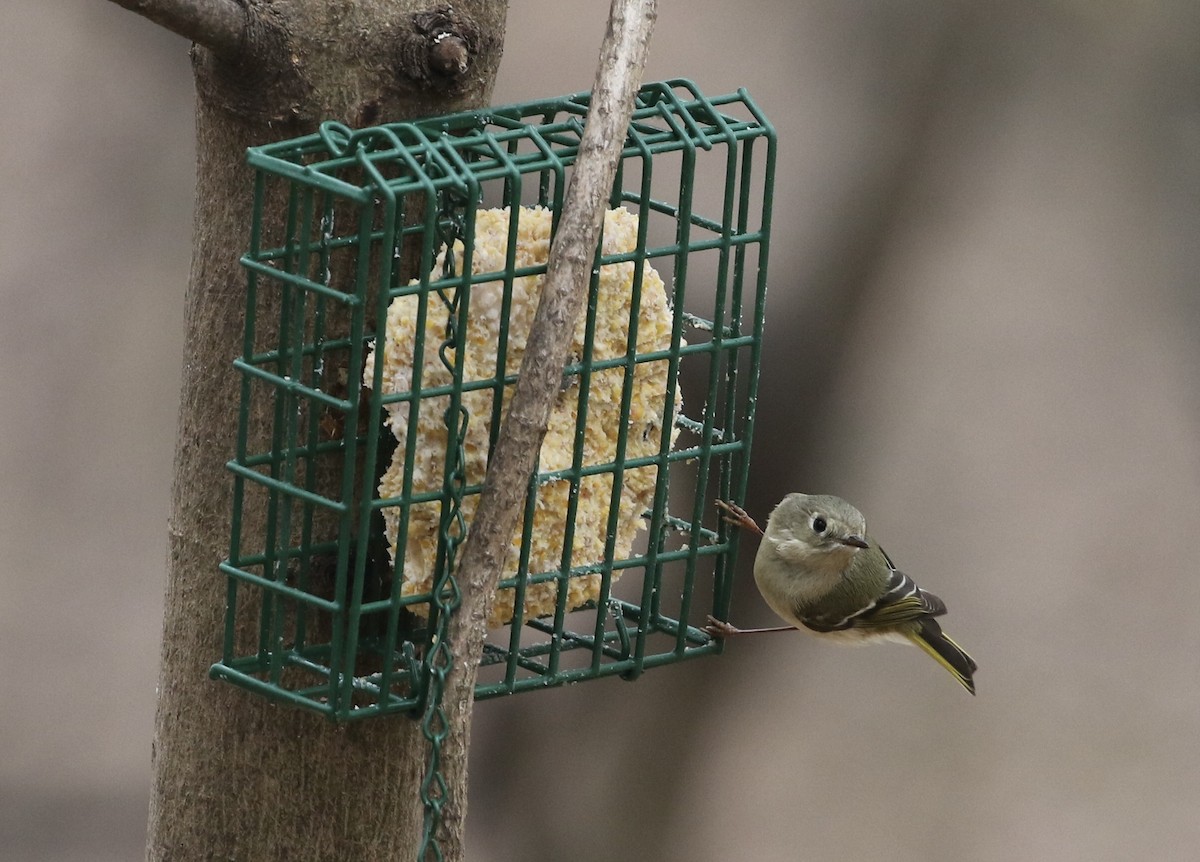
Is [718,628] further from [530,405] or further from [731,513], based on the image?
[530,405]

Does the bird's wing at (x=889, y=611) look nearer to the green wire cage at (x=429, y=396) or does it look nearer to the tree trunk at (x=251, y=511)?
the green wire cage at (x=429, y=396)

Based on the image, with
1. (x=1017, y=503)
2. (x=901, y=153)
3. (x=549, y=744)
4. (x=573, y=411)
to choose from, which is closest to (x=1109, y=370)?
(x=1017, y=503)

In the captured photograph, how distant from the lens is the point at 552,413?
3.76 m

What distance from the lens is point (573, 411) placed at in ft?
12.6

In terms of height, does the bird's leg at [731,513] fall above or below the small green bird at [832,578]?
above

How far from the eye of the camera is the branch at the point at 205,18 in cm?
330

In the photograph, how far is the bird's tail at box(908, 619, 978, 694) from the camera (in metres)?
5.52

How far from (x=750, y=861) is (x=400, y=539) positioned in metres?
5.99

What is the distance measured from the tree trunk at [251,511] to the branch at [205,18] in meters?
0.08

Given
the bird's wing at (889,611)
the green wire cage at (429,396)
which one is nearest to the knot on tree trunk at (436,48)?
the green wire cage at (429,396)

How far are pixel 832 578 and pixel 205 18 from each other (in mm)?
2486

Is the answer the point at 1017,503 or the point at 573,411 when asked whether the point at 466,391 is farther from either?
the point at 1017,503

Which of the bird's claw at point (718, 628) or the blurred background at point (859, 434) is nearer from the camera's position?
the bird's claw at point (718, 628)

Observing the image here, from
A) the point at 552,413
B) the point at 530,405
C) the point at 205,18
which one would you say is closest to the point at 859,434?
the point at 552,413
